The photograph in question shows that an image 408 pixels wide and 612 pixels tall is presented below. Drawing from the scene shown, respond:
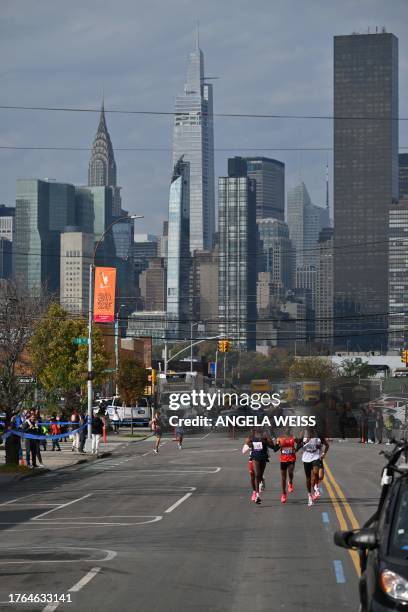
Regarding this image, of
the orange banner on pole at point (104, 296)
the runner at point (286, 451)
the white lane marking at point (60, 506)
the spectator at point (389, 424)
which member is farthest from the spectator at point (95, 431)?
the runner at point (286, 451)

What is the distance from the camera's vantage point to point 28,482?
33.5 meters

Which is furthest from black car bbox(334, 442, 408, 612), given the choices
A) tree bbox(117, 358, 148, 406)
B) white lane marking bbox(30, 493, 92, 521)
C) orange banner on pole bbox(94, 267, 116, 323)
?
tree bbox(117, 358, 148, 406)

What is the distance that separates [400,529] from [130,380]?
72802 millimetres

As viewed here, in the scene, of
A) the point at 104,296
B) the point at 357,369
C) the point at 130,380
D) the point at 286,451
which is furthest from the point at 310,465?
the point at 357,369

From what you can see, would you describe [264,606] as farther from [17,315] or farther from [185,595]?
[17,315]

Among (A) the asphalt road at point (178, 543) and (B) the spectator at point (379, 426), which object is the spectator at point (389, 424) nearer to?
(B) the spectator at point (379, 426)

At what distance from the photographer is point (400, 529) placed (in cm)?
986

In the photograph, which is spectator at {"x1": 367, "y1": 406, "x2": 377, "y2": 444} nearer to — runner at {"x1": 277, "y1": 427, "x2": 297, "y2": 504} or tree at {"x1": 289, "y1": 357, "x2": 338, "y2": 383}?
runner at {"x1": 277, "y1": 427, "x2": 297, "y2": 504}

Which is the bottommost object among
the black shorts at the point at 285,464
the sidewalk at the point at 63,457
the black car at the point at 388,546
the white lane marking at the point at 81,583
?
the sidewalk at the point at 63,457

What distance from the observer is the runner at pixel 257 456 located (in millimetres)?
24953

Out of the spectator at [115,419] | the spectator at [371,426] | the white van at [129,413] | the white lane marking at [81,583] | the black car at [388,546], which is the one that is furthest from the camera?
the white van at [129,413]

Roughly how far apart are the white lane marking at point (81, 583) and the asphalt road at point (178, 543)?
1cm

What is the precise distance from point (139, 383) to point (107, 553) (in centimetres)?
6653

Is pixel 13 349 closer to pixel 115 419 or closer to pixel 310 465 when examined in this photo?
pixel 310 465
